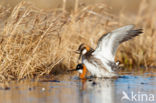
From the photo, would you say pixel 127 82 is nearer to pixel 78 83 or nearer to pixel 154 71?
pixel 78 83

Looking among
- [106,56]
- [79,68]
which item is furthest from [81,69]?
[106,56]

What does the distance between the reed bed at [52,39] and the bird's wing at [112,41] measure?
1146 mm

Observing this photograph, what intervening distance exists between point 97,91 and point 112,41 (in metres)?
2.51

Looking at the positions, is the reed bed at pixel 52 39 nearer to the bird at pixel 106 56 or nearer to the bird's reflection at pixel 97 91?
the bird at pixel 106 56

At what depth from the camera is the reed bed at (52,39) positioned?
1043 cm

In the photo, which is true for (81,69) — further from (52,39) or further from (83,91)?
(83,91)

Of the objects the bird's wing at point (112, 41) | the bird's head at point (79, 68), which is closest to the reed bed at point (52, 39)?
the bird's head at point (79, 68)

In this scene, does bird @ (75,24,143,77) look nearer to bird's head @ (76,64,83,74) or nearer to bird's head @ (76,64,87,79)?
bird's head @ (76,64,87,79)

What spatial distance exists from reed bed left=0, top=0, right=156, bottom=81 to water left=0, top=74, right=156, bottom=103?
0.61 m

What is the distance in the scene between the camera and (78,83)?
1038cm

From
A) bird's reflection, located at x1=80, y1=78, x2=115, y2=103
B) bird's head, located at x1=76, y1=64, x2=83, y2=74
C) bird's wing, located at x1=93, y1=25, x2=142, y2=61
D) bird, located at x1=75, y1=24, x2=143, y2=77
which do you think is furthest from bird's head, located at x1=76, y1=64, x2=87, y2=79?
bird's wing, located at x1=93, y1=25, x2=142, y2=61

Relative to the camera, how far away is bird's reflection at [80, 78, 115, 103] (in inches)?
318

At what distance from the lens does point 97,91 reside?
9055 mm

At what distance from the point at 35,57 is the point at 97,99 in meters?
3.15
